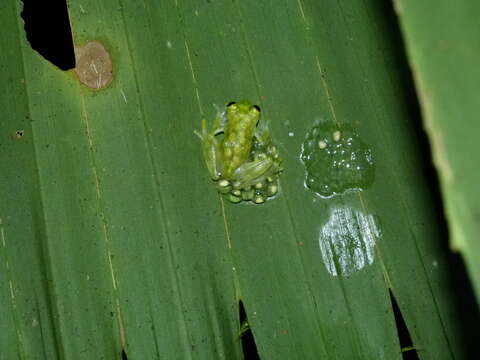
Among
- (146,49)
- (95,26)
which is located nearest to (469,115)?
(146,49)

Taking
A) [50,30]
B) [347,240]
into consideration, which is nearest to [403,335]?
[347,240]

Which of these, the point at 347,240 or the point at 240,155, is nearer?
the point at 347,240

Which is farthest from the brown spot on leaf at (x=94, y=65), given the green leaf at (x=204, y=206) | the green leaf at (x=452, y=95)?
the green leaf at (x=452, y=95)

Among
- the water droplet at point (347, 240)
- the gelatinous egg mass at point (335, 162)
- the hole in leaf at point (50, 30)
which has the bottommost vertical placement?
the water droplet at point (347, 240)

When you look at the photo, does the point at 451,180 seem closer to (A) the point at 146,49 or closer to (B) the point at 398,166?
(B) the point at 398,166

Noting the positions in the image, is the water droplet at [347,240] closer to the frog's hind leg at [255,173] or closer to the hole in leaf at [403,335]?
the frog's hind leg at [255,173]

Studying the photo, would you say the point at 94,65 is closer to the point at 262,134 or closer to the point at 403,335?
the point at 262,134

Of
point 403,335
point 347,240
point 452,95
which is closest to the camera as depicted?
point 452,95

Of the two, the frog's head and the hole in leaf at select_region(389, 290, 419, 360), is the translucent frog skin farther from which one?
the hole in leaf at select_region(389, 290, 419, 360)
